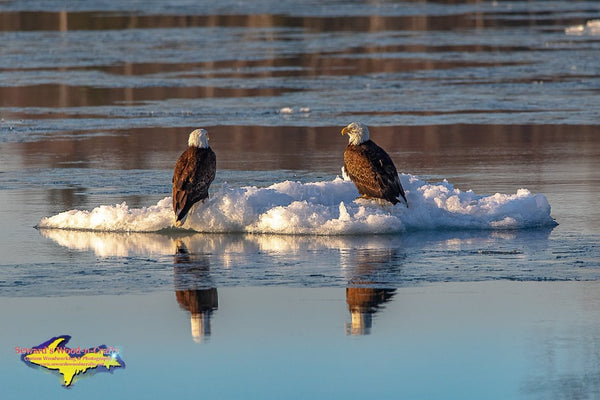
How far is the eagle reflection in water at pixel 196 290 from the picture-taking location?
913 centimetres

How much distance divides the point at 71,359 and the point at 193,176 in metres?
4.63


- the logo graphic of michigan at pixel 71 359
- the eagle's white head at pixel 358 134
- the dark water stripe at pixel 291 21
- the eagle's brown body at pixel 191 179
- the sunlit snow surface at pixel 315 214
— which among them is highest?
the dark water stripe at pixel 291 21

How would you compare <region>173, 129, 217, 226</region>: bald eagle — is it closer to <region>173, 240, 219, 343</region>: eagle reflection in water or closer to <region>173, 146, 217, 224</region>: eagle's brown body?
<region>173, 146, 217, 224</region>: eagle's brown body

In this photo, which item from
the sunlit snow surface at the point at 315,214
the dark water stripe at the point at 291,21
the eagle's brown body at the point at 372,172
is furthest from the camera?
the dark water stripe at the point at 291,21

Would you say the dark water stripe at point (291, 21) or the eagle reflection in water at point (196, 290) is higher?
the dark water stripe at point (291, 21)

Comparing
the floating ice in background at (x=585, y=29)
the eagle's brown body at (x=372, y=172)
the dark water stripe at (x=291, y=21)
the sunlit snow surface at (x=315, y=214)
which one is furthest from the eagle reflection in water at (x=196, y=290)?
the dark water stripe at (x=291, y=21)

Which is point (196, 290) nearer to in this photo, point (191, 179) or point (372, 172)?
point (191, 179)

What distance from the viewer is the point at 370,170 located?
42.1ft

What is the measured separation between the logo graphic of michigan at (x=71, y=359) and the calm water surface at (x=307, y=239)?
0.11m

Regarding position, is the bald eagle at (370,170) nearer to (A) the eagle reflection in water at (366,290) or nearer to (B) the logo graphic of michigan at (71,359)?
(A) the eagle reflection in water at (366,290)

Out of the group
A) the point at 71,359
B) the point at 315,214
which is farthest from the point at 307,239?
the point at 71,359

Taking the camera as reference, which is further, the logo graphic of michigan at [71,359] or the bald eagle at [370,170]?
the bald eagle at [370,170]

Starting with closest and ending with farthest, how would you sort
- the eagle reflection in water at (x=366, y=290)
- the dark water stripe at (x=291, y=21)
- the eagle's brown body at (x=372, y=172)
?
the eagle reflection in water at (x=366, y=290) → the eagle's brown body at (x=372, y=172) → the dark water stripe at (x=291, y=21)

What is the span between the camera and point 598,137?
66.6 ft
